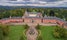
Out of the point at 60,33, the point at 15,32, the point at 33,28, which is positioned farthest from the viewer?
the point at 15,32

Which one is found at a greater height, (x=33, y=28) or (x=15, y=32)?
Answer: (x=33, y=28)

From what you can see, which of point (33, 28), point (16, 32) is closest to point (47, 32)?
point (16, 32)

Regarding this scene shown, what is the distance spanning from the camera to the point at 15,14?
22109 mm

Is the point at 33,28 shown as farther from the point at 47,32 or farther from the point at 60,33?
the point at 47,32

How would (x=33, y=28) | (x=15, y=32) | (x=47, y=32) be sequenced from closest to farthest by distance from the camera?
1. (x=33, y=28)
2. (x=15, y=32)
3. (x=47, y=32)

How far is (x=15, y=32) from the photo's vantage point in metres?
17.2

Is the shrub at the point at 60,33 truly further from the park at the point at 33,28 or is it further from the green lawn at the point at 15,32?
the green lawn at the point at 15,32

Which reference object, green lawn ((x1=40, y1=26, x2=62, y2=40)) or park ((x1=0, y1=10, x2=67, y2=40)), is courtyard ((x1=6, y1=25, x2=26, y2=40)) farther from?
green lawn ((x1=40, y1=26, x2=62, y2=40))

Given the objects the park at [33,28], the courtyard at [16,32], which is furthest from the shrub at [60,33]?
the courtyard at [16,32]

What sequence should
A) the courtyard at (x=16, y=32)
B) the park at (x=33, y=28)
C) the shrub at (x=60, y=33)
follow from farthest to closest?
the shrub at (x=60, y=33)
the courtyard at (x=16, y=32)
the park at (x=33, y=28)

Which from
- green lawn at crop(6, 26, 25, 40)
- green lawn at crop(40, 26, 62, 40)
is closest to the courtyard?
green lawn at crop(6, 26, 25, 40)

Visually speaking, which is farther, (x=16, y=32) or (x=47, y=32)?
(x=47, y=32)

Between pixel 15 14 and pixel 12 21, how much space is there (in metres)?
2.73

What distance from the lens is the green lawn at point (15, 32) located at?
16459mm
